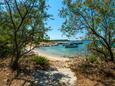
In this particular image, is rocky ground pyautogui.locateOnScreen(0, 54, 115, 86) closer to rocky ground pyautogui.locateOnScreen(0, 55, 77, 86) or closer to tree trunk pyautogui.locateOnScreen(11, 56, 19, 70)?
rocky ground pyautogui.locateOnScreen(0, 55, 77, 86)

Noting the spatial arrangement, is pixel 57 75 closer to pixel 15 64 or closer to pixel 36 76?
pixel 36 76

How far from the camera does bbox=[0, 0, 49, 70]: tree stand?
1454 cm

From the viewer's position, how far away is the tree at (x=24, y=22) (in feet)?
47.7

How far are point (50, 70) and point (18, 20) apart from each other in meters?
3.80

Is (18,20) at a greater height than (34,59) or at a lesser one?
greater

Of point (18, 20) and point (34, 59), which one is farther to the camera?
point (34, 59)

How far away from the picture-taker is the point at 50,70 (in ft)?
51.8

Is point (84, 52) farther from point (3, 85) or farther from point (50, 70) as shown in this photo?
point (3, 85)

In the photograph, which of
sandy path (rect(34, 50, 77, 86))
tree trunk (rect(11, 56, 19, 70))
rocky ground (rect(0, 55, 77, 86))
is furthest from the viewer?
tree trunk (rect(11, 56, 19, 70))

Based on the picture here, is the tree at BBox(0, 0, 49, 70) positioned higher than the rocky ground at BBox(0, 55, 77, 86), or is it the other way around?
the tree at BBox(0, 0, 49, 70)

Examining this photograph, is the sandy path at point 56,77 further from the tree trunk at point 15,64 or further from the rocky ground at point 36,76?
the tree trunk at point 15,64

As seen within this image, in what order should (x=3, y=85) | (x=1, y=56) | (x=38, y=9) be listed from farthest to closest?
(x=1, y=56), (x=38, y=9), (x=3, y=85)

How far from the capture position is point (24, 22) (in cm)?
1505

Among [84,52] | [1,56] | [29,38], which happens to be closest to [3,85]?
[29,38]
